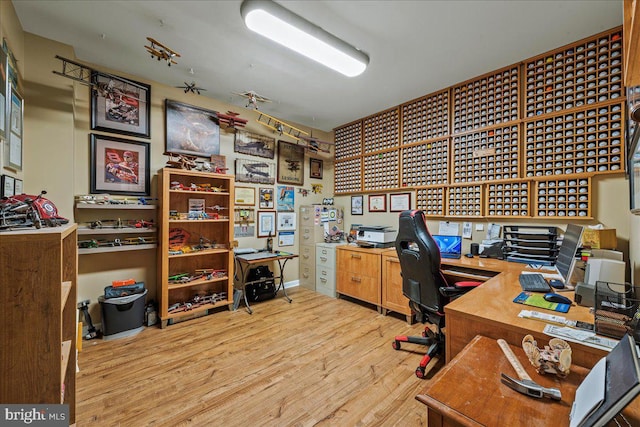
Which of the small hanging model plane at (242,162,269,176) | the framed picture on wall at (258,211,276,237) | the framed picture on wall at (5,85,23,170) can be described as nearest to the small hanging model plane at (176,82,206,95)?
the small hanging model plane at (242,162,269,176)

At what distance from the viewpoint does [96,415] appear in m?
1.68

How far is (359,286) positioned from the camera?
11.8 ft

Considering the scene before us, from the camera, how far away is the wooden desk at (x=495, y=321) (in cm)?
112

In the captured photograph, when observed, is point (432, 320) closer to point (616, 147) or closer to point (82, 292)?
point (616, 147)

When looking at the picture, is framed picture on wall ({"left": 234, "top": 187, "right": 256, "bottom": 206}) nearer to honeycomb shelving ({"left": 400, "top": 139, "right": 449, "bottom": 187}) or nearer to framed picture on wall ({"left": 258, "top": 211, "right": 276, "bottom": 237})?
framed picture on wall ({"left": 258, "top": 211, "right": 276, "bottom": 237})

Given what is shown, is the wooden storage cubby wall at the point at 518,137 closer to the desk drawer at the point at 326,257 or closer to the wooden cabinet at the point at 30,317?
the desk drawer at the point at 326,257

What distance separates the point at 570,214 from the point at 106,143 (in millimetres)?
4916

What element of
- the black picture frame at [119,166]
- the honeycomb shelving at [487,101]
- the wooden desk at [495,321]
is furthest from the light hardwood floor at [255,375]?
the honeycomb shelving at [487,101]

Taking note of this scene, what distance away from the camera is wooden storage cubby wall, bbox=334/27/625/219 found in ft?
7.68

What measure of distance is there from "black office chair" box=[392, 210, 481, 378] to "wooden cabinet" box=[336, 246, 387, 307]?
1.02 meters

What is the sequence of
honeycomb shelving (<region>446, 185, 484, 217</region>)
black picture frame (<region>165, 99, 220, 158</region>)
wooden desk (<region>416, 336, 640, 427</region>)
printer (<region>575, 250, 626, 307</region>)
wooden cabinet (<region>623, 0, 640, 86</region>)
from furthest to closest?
black picture frame (<region>165, 99, 220, 158</region>) → honeycomb shelving (<region>446, 185, 484, 217</region>) → printer (<region>575, 250, 626, 307</region>) → wooden desk (<region>416, 336, 640, 427</region>) → wooden cabinet (<region>623, 0, 640, 86</region>)

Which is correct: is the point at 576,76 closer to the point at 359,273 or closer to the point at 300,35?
the point at 300,35

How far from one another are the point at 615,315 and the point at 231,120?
13.1ft

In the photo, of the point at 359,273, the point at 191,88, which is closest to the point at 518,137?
the point at 359,273
